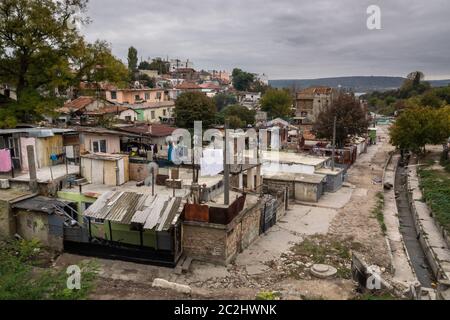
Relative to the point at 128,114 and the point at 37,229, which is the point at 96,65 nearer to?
the point at 37,229

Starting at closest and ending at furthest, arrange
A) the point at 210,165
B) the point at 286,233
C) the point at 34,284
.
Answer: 1. the point at 34,284
2. the point at 286,233
3. the point at 210,165

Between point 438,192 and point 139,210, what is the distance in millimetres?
19937

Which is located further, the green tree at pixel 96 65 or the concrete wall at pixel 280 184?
the concrete wall at pixel 280 184

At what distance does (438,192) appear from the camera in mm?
24391

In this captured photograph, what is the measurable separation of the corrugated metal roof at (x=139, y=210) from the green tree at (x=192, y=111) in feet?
90.9

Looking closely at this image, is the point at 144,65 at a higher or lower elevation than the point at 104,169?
higher

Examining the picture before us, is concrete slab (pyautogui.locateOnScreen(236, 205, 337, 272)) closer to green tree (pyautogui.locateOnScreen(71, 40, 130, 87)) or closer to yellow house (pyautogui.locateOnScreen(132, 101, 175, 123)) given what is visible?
green tree (pyautogui.locateOnScreen(71, 40, 130, 87))

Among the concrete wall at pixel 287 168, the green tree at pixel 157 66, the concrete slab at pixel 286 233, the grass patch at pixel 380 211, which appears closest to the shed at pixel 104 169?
the concrete slab at pixel 286 233

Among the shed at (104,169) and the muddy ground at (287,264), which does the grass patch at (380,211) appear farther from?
the shed at (104,169)

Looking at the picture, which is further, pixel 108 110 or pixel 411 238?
pixel 108 110

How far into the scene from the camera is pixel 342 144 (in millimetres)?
36938

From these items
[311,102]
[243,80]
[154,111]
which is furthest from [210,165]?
[243,80]

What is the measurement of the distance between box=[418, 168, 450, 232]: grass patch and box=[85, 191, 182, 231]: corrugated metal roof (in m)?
13.5

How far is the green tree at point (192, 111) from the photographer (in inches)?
1601
